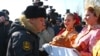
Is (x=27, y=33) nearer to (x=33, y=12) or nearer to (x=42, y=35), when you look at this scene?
(x=33, y=12)

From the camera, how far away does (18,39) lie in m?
4.21

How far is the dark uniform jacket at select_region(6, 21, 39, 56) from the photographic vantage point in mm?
4156

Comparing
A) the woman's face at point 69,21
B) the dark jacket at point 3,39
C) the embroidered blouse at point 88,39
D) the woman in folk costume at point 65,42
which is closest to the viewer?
the embroidered blouse at point 88,39

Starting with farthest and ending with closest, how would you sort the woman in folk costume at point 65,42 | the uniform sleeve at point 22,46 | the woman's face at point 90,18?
the woman's face at point 90,18 → the woman in folk costume at point 65,42 → the uniform sleeve at point 22,46

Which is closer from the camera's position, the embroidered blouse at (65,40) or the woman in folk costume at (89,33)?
the woman in folk costume at (89,33)

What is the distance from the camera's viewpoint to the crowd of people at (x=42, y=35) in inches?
165

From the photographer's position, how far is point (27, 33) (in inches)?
168

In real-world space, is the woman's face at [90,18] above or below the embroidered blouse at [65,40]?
above

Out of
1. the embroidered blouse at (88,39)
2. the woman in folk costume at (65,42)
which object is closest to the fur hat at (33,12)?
the woman in folk costume at (65,42)

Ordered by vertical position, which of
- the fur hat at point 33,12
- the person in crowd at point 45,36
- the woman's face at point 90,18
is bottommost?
the person in crowd at point 45,36

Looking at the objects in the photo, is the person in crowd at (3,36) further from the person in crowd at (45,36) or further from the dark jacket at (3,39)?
the person in crowd at (45,36)

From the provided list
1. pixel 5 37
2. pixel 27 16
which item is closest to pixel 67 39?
pixel 5 37

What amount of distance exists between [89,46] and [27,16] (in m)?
1.40

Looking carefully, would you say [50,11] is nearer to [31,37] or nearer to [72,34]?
[72,34]
